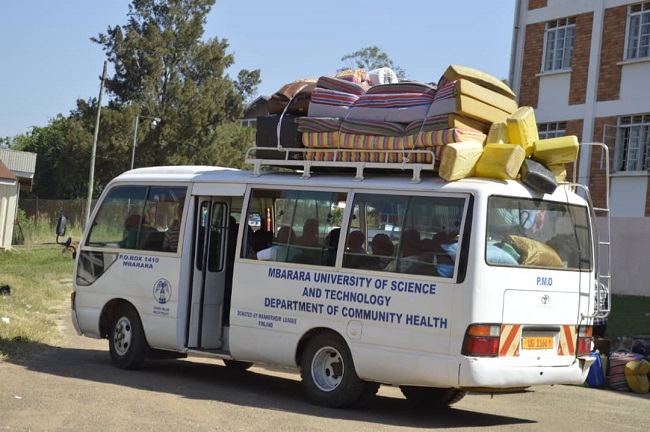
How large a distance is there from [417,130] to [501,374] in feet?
8.37

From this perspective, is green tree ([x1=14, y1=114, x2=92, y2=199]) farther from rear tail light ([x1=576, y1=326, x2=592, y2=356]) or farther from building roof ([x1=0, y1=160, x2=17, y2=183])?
rear tail light ([x1=576, y1=326, x2=592, y2=356])

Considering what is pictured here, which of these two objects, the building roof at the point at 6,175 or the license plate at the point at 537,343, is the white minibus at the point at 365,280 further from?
the building roof at the point at 6,175

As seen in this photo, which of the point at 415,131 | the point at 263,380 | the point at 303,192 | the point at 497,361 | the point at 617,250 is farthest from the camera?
the point at 617,250

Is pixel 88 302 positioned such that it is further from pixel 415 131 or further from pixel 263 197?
pixel 415 131

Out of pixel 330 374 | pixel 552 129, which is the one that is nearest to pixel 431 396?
pixel 330 374

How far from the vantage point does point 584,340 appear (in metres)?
10.5

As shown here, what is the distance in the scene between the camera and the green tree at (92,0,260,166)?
216ft

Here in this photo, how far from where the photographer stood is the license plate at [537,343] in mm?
9789

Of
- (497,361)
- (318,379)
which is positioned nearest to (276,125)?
(318,379)

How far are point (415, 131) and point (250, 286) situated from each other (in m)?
2.54

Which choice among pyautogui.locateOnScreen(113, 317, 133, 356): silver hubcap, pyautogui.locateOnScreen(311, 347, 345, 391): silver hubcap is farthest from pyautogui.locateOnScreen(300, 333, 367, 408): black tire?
pyautogui.locateOnScreen(113, 317, 133, 356): silver hubcap

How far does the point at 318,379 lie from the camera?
422 inches

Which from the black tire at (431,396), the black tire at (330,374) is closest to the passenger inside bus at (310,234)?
the black tire at (330,374)

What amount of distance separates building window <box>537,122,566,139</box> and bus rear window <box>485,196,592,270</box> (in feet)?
57.2
